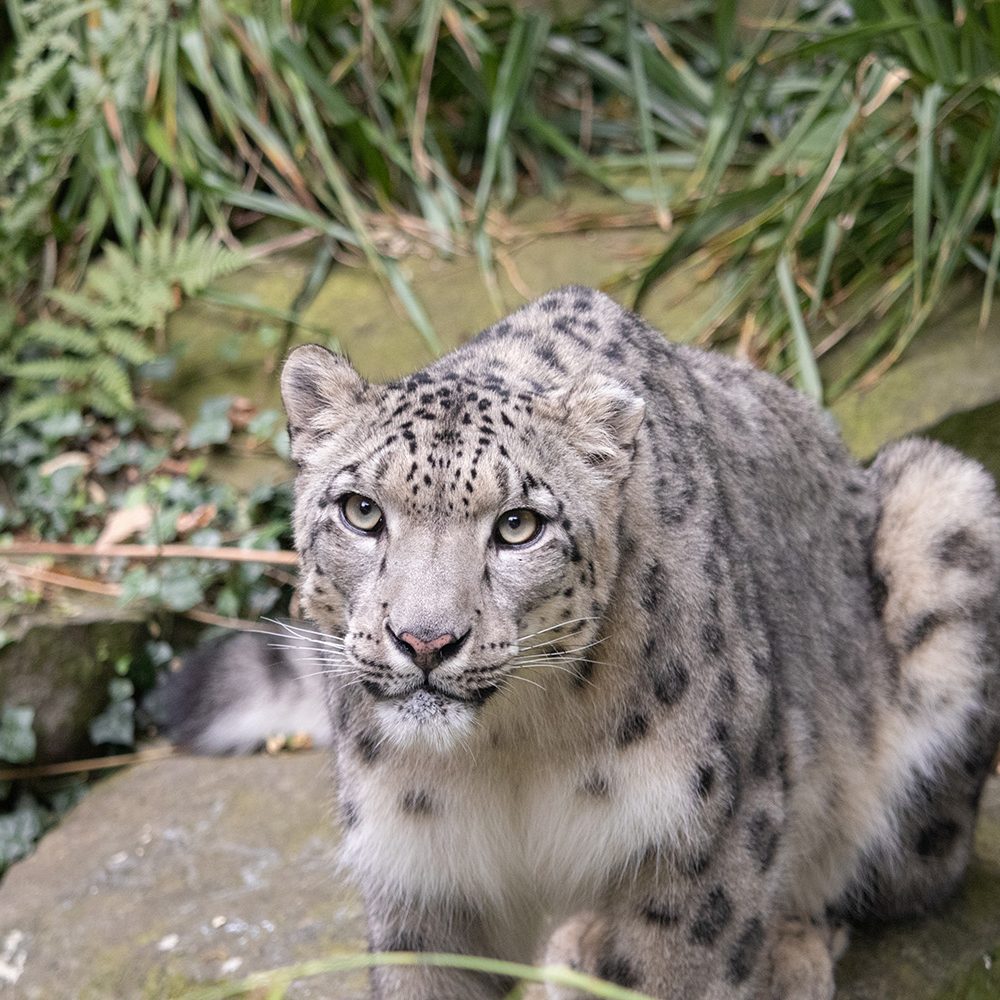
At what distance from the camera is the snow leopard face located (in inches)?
116

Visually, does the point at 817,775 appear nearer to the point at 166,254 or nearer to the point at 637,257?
the point at 637,257

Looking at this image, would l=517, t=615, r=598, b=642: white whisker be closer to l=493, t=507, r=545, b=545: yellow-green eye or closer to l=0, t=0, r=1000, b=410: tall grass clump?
l=493, t=507, r=545, b=545: yellow-green eye

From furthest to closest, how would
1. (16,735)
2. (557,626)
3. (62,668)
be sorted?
(62,668) → (16,735) → (557,626)

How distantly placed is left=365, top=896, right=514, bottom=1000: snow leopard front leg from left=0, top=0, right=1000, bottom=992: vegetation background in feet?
8.13

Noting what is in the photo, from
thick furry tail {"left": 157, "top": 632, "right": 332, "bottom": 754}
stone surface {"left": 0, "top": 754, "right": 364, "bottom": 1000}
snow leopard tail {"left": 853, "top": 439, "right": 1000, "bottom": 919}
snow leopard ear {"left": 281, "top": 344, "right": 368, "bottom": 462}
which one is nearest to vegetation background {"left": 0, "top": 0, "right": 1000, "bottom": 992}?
stone surface {"left": 0, "top": 754, "right": 364, "bottom": 1000}

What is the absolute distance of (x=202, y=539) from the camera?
255 inches

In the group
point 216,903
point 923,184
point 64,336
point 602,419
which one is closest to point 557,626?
point 602,419

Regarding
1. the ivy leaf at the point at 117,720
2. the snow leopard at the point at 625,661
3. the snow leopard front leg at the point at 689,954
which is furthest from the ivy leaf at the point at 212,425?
the snow leopard front leg at the point at 689,954

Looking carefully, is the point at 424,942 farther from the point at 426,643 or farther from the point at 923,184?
the point at 923,184

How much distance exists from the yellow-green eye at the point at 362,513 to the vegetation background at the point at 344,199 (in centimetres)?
321

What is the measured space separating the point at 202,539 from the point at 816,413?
9.88 feet

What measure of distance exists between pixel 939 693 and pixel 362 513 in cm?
211

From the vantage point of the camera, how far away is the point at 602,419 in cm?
322

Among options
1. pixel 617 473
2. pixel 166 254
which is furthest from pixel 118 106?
pixel 617 473
